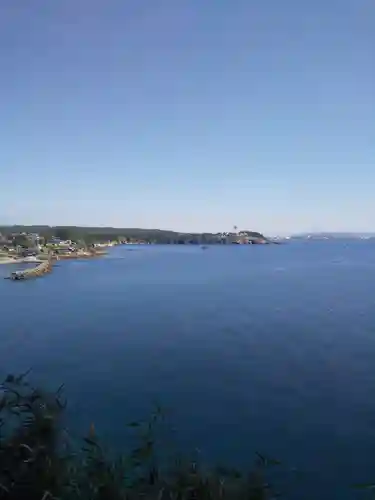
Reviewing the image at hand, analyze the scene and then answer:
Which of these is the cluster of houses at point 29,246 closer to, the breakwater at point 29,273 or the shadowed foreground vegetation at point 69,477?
the breakwater at point 29,273

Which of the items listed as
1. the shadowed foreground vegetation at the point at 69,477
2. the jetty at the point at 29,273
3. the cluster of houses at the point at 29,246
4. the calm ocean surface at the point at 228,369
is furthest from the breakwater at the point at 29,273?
the shadowed foreground vegetation at the point at 69,477

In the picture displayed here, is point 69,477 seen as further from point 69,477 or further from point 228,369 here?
point 228,369

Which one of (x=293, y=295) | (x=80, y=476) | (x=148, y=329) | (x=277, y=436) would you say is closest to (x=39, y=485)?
(x=80, y=476)

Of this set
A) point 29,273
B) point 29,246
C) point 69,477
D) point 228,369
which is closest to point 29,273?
point 29,273

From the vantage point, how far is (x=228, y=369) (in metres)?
10.6

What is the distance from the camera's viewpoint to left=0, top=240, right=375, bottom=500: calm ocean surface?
6969 millimetres

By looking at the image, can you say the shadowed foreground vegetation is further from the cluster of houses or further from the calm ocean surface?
the cluster of houses

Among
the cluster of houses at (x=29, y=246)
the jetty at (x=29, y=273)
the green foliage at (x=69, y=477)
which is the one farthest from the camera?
the cluster of houses at (x=29, y=246)

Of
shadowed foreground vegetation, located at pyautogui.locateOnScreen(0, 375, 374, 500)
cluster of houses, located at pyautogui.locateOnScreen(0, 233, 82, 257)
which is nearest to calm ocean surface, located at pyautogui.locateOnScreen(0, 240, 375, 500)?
shadowed foreground vegetation, located at pyautogui.locateOnScreen(0, 375, 374, 500)

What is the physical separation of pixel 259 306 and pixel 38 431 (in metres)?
17.6

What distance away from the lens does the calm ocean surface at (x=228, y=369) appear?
22.9ft

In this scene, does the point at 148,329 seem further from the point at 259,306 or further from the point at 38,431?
the point at 38,431

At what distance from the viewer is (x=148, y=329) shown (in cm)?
1532

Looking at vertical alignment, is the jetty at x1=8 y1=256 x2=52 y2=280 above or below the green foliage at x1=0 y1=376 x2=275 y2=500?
below
